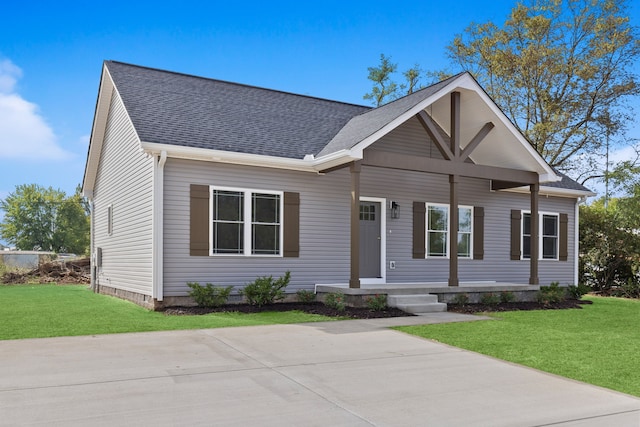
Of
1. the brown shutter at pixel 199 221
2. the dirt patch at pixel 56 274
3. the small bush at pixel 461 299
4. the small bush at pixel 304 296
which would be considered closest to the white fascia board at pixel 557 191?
the small bush at pixel 461 299

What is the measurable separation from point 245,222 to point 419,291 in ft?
12.8

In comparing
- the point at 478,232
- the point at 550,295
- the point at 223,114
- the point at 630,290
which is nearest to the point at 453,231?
the point at 478,232

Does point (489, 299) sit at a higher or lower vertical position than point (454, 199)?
lower

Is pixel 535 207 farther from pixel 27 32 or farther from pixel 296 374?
pixel 27 32

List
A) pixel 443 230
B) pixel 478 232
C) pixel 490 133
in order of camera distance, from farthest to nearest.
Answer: pixel 478 232
pixel 443 230
pixel 490 133

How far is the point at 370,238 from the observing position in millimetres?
12422

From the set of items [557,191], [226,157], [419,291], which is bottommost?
[419,291]

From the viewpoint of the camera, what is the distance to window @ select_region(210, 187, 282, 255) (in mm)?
10648

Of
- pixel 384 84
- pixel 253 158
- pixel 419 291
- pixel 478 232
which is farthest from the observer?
pixel 384 84

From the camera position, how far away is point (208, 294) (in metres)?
10.1

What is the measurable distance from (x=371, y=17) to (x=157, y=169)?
1893 centimetres

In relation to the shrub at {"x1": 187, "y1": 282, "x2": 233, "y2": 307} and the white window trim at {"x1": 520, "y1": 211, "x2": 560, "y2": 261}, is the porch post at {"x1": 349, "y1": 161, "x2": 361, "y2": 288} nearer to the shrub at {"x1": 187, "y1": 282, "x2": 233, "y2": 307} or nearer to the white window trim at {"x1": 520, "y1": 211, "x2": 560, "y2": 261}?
the shrub at {"x1": 187, "y1": 282, "x2": 233, "y2": 307}

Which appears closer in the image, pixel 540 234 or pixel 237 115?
pixel 237 115

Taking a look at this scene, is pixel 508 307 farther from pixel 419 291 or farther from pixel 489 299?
pixel 419 291
